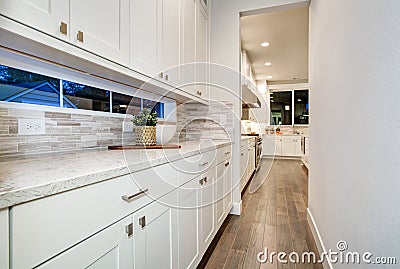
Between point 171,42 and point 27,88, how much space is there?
3.63ft

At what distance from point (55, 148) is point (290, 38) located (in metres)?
4.92

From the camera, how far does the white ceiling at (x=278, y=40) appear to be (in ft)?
12.8

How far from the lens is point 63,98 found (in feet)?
4.46

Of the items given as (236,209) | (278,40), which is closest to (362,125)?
(236,209)

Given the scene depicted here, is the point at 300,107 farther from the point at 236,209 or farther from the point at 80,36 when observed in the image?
the point at 80,36

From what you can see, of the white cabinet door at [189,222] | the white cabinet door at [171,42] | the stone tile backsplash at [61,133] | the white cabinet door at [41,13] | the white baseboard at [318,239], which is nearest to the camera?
the white cabinet door at [41,13]

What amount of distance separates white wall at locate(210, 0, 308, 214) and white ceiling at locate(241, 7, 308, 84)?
113cm

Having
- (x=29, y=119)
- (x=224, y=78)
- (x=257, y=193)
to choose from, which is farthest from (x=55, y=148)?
(x=257, y=193)

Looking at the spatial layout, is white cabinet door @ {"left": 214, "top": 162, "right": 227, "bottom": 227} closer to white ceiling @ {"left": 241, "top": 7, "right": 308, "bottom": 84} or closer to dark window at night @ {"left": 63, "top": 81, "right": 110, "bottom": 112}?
dark window at night @ {"left": 63, "top": 81, "right": 110, "bottom": 112}

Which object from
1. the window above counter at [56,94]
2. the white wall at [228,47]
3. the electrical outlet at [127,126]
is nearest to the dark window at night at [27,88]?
the window above counter at [56,94]

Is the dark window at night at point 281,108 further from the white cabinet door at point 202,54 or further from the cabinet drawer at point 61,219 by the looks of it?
the cabinet drawer at point 61,219

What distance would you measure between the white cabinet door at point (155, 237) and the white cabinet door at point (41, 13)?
817 millimetres

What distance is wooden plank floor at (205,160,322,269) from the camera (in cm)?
185

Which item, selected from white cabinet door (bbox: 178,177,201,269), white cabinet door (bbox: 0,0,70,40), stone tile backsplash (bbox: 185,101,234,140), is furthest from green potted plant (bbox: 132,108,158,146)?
stone tile backsplash (bbox: 185,101,234,140)
